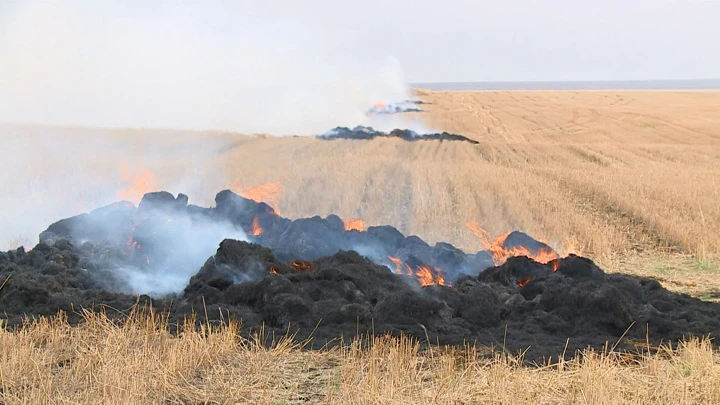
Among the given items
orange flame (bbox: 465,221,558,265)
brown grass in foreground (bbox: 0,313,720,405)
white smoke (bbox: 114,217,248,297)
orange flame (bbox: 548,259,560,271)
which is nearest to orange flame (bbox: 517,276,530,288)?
orange flame (bbox: 548,259,560,271)

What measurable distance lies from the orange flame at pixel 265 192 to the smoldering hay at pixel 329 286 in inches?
180

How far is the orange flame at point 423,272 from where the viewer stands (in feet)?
34.6

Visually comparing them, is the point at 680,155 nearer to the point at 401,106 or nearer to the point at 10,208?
the point at 10,208

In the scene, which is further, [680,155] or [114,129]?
[114,129]

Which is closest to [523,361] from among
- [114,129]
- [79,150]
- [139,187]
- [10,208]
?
[139,187]

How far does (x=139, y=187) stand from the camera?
640 inches

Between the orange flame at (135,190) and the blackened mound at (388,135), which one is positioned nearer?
the orange flame at (135,190)

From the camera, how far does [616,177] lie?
20734 mm

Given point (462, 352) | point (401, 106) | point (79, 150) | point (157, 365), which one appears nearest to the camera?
point (157, 365)

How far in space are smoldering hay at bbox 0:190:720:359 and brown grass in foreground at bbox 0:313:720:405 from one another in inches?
19.5

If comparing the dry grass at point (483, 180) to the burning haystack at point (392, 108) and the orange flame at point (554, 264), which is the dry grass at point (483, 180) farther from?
the burning haystack at point (392, 108)

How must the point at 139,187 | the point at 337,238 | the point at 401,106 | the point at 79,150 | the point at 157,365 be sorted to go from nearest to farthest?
the point at 157,365 → the point at 337,238 → the point at 139,187 → the point at 79,150 → the point at 401,106

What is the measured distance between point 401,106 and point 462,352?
5136 centimetres

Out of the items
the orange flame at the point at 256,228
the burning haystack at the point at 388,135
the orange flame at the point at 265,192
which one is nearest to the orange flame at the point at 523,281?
the orange flame at the point at 256,228
